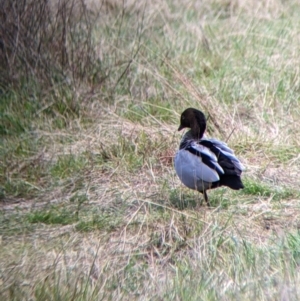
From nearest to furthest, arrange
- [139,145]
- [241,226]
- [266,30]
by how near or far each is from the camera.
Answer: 1. [241,226]
2. [139,145]
3. [266,30]

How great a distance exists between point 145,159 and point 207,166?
1.19 m

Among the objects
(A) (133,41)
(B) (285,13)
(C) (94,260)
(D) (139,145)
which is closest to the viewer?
(C) (94,260)

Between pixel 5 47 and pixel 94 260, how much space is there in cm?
337

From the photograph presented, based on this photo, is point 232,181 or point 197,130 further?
point 197,130

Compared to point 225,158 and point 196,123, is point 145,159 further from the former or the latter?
point 225,158

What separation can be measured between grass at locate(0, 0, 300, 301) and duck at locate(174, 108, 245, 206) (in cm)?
21

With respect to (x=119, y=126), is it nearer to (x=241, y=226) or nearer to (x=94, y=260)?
(x=241, y=226)

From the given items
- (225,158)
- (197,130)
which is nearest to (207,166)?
(225,158)

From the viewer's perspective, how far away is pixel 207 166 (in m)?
5.57

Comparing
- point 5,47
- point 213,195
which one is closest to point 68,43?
point 5,47

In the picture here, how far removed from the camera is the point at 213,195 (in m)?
6.09

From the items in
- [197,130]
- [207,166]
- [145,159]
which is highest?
[207,166]

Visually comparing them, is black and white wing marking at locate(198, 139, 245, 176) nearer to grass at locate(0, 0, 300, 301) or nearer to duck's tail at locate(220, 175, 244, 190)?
duck's tail at locate(220, 175, 244, 190)

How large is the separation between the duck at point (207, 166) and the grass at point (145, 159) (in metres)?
0.21
